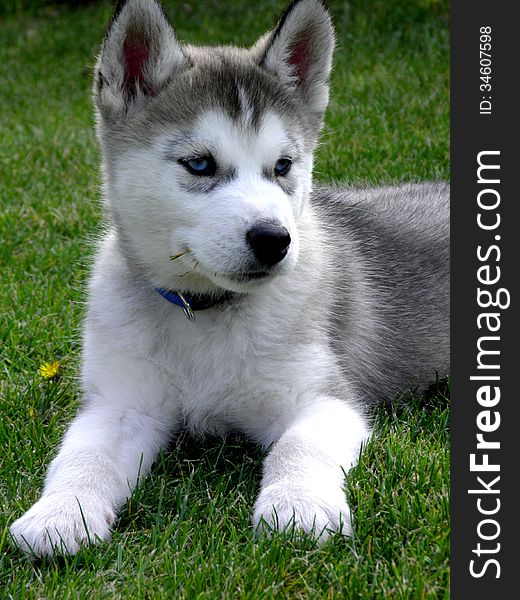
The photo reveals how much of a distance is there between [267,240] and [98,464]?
0.99 m

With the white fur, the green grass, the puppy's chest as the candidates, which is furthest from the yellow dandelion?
the puppy's chest

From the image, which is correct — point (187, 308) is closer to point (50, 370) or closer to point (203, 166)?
point (203, 166)

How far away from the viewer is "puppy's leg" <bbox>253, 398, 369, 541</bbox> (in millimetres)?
2887

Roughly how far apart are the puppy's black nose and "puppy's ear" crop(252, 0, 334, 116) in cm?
90

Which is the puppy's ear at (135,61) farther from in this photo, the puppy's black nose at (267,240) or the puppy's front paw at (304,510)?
the puppy's front paw at (304,510)

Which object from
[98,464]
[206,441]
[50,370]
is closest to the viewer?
[98,464]

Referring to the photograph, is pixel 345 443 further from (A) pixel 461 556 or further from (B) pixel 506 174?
(B) pixel 506 174

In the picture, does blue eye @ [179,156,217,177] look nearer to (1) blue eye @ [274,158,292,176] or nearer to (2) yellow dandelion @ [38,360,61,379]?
(1) blue eye @ [274,158,292,176]

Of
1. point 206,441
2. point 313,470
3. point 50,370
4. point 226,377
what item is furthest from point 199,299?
point 50,370

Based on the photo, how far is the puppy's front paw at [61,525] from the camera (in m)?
2.89

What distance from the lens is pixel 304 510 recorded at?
2.89 m

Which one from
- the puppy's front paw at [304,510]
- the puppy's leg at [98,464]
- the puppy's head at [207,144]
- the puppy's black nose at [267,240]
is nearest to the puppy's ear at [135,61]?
the puppy's head at [207,144]

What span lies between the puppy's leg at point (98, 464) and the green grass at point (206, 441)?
72mm

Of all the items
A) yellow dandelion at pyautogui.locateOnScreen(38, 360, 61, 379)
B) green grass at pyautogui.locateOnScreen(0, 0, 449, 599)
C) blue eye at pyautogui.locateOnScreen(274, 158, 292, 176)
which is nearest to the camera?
green grass at pyautogui.locateOnScreen(0, 0, 449, 599)
